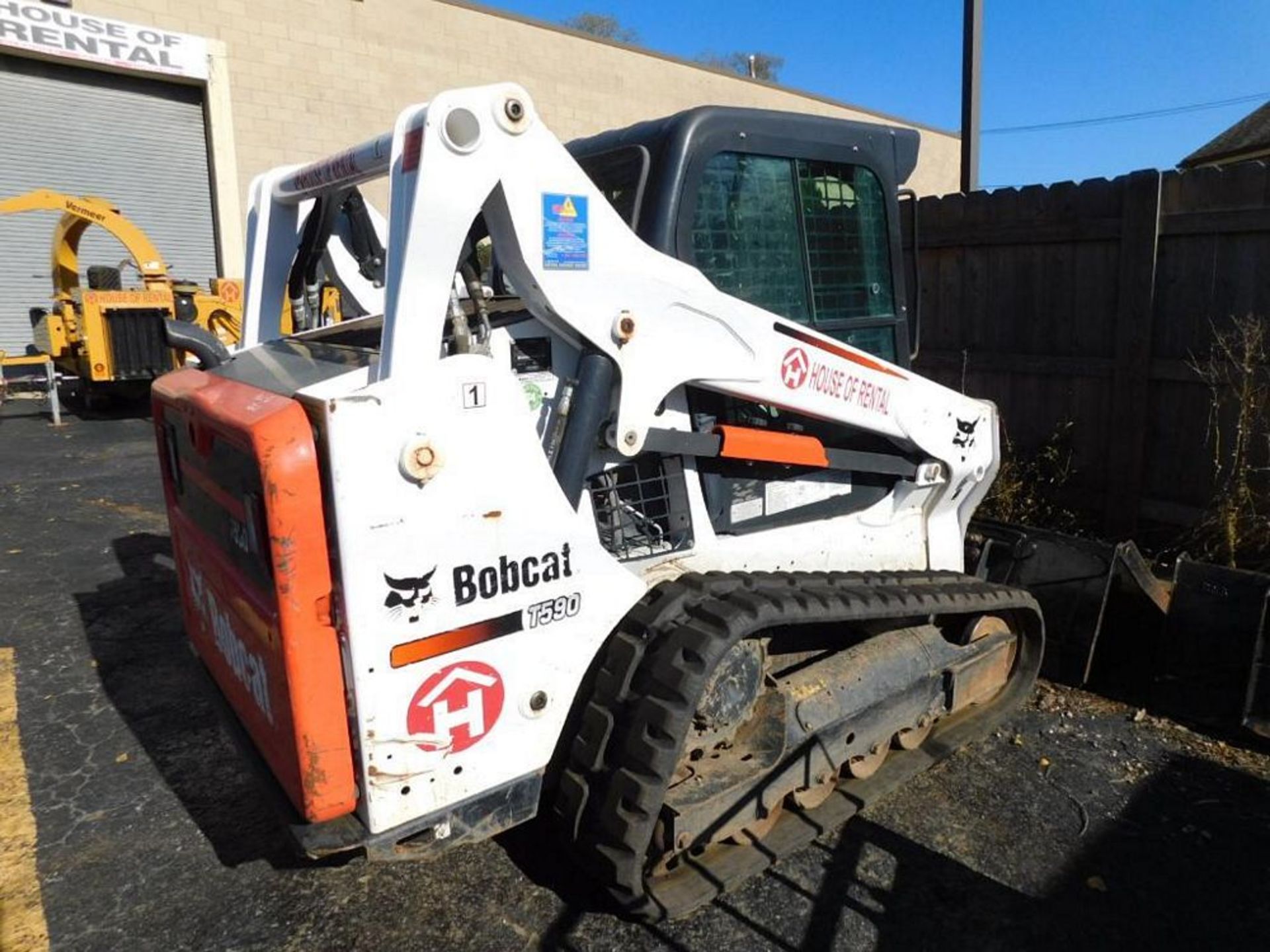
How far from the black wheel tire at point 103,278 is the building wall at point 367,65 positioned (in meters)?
3.72

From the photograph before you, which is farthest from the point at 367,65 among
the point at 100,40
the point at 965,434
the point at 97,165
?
the point at 965,434

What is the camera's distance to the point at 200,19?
15875 millimetres

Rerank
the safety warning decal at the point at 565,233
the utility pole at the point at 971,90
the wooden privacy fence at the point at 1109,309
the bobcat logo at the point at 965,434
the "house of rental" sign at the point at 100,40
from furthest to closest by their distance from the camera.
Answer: the "house of rental" sign at the point at 100,40, the utility pole at the point at 971,90, the wooden privacy fence at the point at 1109,309, the bobcat logo at the point at 965,434, the safety warning decal at the point at 565,233

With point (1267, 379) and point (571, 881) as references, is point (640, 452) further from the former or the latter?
point (1267, 379)

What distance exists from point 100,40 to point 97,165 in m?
1.94

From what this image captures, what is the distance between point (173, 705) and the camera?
4332mm

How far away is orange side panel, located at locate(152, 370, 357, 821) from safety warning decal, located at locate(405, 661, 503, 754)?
0.18m

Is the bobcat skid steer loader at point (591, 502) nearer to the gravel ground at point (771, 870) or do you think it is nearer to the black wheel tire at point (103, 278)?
Answer: the gravel ground at point (771, 870)

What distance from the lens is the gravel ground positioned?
2.87 meters

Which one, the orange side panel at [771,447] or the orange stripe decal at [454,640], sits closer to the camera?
the orange stripe decal at [454,640]

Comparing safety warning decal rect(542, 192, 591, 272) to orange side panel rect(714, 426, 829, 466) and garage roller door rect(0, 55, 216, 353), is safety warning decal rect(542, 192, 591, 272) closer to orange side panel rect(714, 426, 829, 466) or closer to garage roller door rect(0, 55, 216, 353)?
orange side panel rect(714, 426, 829, 466)

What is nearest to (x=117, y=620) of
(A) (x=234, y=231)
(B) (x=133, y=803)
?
(B) (x=133, y=803)

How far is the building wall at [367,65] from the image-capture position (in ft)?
54.0

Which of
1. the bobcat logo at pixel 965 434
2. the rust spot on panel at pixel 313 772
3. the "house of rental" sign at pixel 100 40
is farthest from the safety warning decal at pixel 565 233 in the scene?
the "house of rental" sign at pixel 100 40
